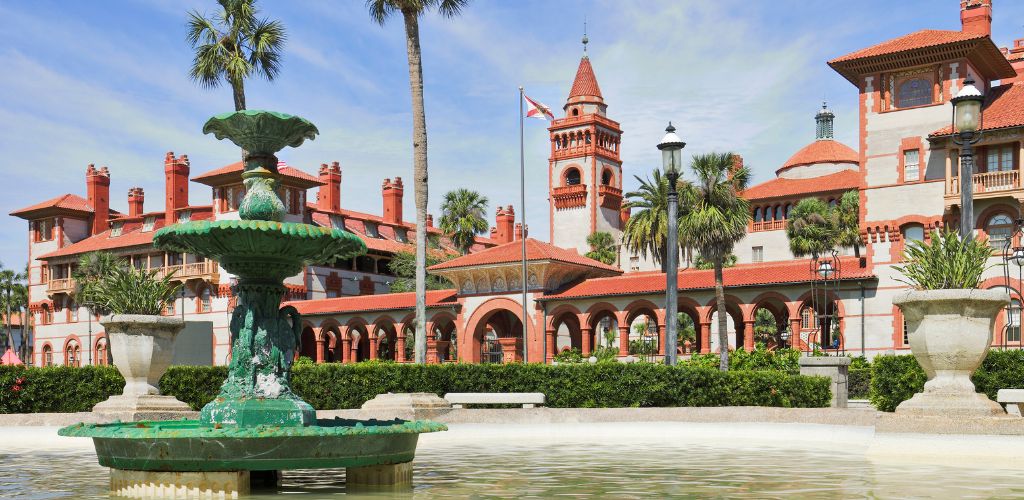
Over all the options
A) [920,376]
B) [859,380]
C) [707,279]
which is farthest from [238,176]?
[920,376]

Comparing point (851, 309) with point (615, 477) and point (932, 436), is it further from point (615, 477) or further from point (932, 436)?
point (615, 477)

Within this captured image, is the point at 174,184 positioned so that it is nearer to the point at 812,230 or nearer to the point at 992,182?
the point at 812,230

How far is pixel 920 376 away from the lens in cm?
1697

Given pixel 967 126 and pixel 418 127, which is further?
pixel 418 127

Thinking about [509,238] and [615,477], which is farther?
[509,238]

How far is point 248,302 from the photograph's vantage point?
11.3 metres

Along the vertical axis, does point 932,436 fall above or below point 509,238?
below

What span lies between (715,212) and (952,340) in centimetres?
2845

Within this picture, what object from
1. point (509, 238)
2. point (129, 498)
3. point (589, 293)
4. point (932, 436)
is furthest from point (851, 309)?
point (509, 238)

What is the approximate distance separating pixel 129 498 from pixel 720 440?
9430mm

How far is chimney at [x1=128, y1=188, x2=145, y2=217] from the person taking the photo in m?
71.3

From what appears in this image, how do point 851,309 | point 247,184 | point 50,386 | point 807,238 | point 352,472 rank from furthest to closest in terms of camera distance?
point 807,238 → point 851,309 → point 50,386 → point 247,184 → point 352,472

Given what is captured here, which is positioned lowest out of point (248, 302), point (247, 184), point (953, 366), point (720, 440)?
point (720, 440)

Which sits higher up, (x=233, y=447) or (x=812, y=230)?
(x=812, y=230)
